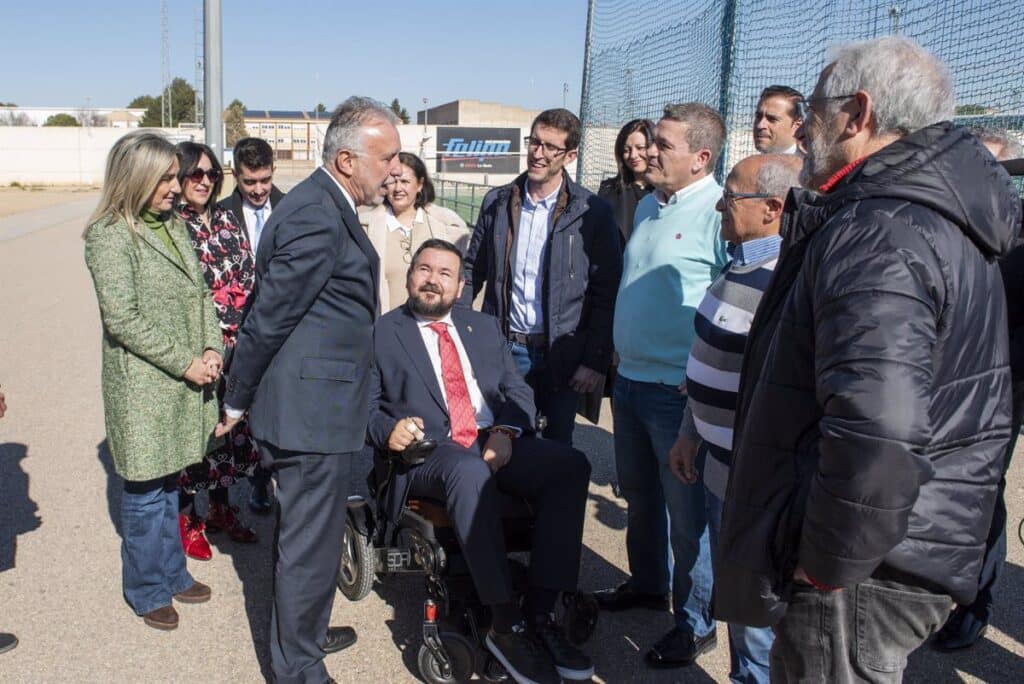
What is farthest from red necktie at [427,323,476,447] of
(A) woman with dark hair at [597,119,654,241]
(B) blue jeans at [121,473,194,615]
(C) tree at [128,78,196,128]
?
(C) tree at [128,78,196,128]

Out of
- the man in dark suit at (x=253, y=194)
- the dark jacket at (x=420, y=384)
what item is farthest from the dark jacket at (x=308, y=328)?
the man in dark suit at (x=253, y=194)

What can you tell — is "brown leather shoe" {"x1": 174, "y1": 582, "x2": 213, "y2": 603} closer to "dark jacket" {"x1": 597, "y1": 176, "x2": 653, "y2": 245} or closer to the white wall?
"dark jacket" {"x1": 597, "y1": 176, "x2": 653, "y2": 245}

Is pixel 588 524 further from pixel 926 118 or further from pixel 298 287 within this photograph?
pixel 926 118

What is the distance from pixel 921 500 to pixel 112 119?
10346 cm

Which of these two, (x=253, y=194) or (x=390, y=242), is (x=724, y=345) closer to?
(x=390, y=242)

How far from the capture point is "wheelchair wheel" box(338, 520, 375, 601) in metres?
3.80

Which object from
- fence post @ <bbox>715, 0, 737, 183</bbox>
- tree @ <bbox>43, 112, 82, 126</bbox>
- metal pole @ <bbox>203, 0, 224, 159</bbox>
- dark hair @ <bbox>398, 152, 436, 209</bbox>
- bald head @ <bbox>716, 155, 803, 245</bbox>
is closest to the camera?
bald head @ <bbox>716, 155, 803, 245</bbox>

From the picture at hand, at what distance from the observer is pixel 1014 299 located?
119 inches

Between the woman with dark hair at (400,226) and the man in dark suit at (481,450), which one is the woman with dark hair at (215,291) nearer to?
the woman with dark hair at (400,226)

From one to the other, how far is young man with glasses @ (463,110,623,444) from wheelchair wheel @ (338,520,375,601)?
113 cm

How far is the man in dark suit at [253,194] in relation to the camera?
4996 mm

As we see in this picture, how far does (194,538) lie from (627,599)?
211 centimetres

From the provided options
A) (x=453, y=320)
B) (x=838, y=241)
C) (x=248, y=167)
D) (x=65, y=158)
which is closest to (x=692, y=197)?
(x=453, y=320)

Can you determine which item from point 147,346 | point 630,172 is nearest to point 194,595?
point 147,346
